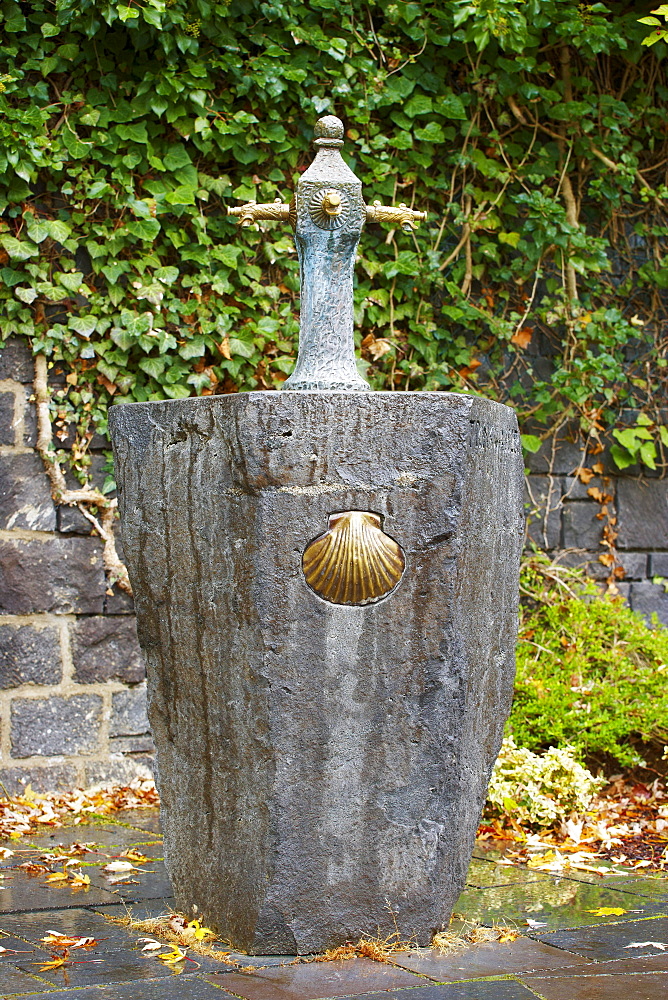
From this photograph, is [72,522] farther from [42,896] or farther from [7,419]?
[42,896]

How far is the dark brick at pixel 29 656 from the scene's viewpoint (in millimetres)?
3834

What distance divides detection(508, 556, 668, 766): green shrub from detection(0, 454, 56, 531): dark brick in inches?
69.8

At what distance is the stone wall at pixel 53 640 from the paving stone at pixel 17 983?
5.96 feet

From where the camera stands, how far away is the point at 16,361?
12.9ft

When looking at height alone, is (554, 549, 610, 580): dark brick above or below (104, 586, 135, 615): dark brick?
above

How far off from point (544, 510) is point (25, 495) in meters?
2.18

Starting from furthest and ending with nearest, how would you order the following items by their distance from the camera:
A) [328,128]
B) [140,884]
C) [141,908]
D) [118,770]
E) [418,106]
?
[418,106] → [118,770] → [140,884] → [328,128] → [141,908]

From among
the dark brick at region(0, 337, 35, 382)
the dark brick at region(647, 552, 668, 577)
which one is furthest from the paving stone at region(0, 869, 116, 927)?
the dark brick at region(647, 552, 668, 577)

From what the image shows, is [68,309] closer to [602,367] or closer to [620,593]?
[602,367]

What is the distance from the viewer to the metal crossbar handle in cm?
256

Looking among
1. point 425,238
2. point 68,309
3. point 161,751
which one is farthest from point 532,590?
point 161,751

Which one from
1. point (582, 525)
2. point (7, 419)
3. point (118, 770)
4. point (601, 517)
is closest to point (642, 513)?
point (601, 517)

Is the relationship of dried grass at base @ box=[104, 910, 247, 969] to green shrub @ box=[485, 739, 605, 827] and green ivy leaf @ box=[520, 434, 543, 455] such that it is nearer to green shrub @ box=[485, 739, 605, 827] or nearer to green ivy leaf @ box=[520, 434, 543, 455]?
green shrub @ box=[485, 739, 605, 827]

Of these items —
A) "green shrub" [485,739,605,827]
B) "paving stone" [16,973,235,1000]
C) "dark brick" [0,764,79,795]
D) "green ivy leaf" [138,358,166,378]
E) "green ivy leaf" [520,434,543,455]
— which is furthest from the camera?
"green ivy leaf" [520,434,543,455]
